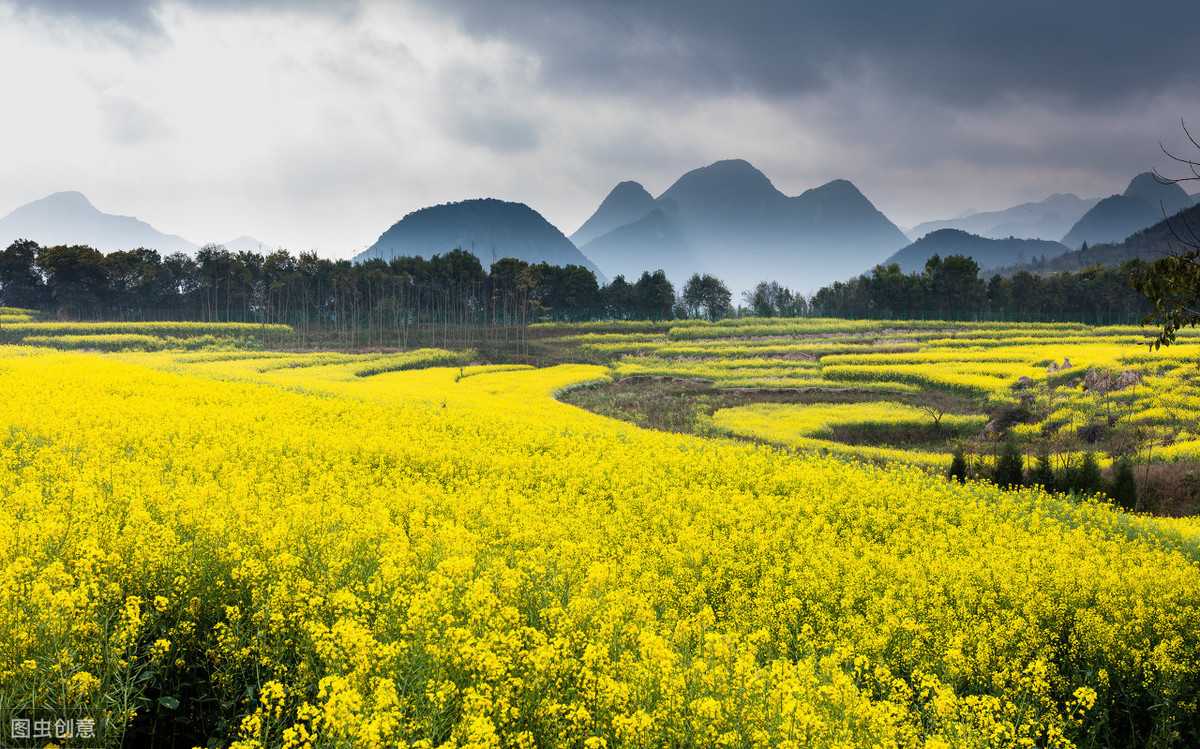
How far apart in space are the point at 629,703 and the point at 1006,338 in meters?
72.8

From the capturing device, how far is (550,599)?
6559 mm

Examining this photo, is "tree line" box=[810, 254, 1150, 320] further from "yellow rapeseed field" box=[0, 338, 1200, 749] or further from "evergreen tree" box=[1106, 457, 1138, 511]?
"yellow rapeseed field" box=[0, 338, 1200, 749]

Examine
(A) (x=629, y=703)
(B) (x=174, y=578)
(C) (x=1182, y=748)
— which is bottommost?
(C) (x=1182, y=748)

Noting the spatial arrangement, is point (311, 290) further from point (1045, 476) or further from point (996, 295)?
point (996, 295)

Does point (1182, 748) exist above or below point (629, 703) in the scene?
below

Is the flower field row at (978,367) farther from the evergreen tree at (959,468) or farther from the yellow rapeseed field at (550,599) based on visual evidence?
the yellow rapeseed field at (550,599)

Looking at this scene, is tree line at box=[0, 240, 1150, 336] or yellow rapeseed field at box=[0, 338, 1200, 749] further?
tree line at box=[0, 240, 1150, 336]

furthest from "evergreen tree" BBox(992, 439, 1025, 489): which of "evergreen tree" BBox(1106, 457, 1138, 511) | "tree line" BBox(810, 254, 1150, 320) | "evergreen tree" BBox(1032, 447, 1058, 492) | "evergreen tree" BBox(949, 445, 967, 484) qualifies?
"tree line" BBox(810, 254, 1150, 320)

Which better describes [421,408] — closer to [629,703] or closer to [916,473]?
[916,473]

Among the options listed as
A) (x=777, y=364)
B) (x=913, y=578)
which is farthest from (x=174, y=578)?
(x=777, y=364)

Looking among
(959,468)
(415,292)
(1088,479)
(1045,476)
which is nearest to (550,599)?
(959,468)

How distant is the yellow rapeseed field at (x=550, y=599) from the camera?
4652 mm

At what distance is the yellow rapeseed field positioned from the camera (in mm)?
4652

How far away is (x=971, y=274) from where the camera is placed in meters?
101
